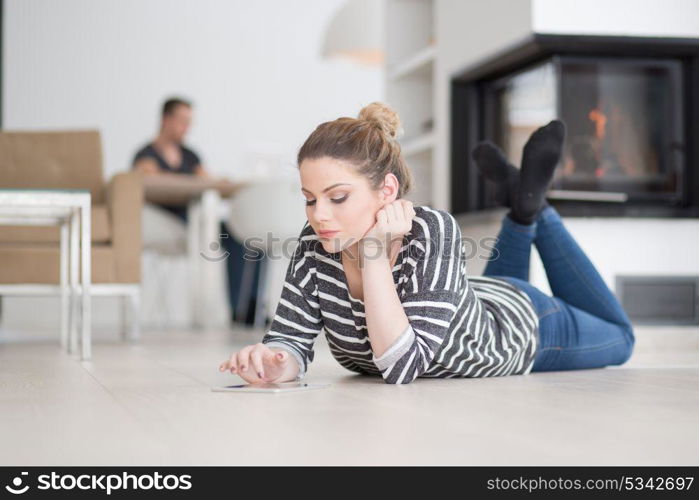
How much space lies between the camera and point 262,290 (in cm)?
505

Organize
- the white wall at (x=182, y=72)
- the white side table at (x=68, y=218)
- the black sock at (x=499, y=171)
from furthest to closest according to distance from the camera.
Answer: the white wall at (x=182, y=72), the white side table at (x=68, y=218), the black sock at (x=499, y=171)

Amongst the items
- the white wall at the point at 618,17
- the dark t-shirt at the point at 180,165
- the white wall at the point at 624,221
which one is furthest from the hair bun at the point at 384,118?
the dark t-shirt at the point at 180,165

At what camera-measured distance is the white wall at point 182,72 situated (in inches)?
279

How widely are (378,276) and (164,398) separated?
1.25 ft

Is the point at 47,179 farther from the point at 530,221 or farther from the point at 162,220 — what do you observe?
the point at 530,221

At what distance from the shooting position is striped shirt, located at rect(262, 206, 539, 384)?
1604mm

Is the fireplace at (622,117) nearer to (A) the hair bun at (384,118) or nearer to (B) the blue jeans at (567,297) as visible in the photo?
(B) the blue jeans at (567,297)

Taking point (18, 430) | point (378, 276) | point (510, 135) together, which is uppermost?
point (510, 135)

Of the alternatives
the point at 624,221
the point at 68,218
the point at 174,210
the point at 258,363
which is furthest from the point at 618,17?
the point at 174,210

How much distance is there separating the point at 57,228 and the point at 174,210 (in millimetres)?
1822

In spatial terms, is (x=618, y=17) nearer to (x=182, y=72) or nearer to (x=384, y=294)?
(x=384, y=294)

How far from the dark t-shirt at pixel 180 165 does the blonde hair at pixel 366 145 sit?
157 inches

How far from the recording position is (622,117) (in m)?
3.71
